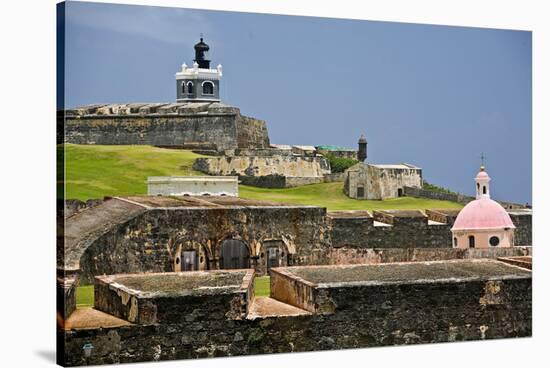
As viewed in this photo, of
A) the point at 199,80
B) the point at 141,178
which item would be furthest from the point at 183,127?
the point at 141,178

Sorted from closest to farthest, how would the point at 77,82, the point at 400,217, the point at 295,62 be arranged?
the point at 77,82
the point at 295,62
the point at 400,217

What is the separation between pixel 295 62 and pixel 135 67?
2.85 metres

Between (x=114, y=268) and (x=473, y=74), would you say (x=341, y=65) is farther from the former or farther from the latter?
(x=114, y=268)

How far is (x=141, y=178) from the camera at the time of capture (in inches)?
720

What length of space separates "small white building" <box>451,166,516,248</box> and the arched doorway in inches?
157

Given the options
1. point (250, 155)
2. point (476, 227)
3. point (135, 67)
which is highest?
point (135, 67)

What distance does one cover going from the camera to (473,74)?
20.3m

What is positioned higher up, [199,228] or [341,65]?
[341,65]

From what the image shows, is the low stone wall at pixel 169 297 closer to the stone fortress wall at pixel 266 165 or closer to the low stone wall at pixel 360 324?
the low stone wall at pixel 360 324

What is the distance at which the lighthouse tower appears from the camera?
60.1 feet

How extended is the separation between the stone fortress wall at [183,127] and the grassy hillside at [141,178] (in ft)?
0.97

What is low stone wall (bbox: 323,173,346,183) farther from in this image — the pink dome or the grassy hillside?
the pink dome

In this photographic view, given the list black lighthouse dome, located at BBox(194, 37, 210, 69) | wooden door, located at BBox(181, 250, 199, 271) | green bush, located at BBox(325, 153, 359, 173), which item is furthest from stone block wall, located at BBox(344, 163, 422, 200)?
black lighthouse dome, located at BBox(194, 37, 210, 69)

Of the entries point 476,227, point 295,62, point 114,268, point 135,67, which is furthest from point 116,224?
point 476,227
